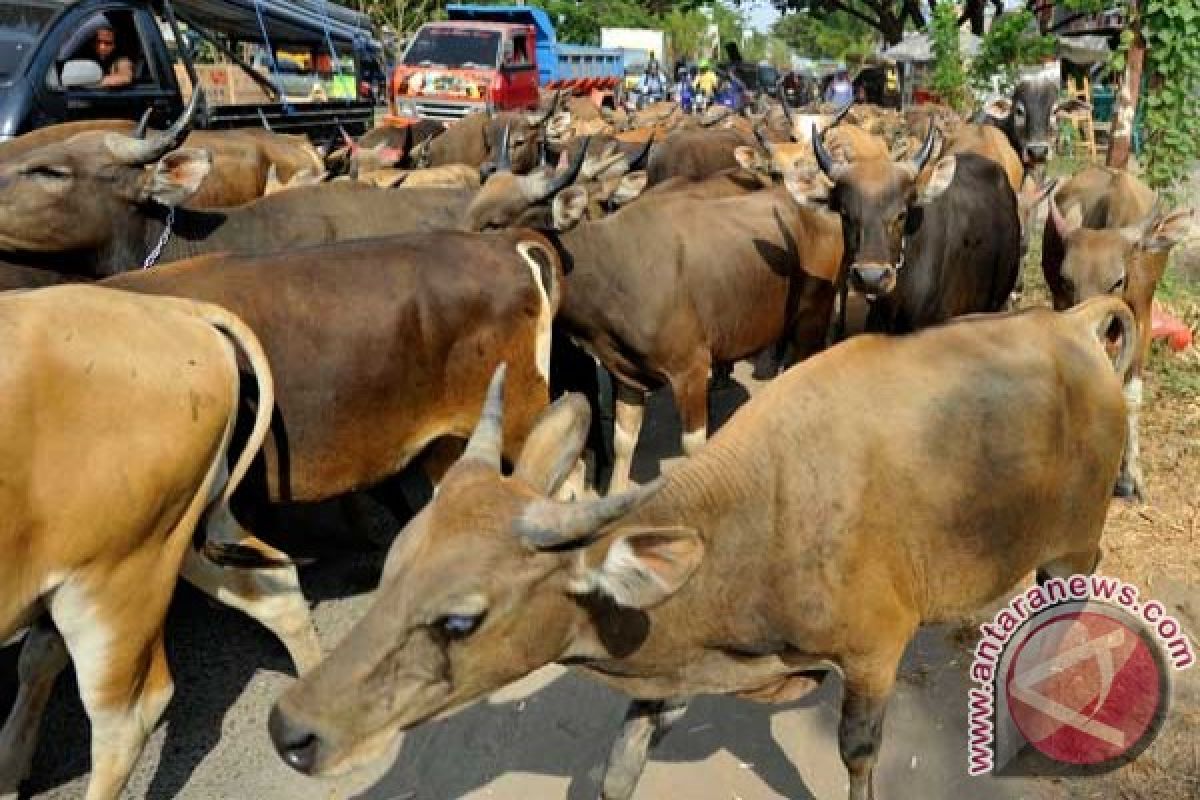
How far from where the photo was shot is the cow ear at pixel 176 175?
5324mm

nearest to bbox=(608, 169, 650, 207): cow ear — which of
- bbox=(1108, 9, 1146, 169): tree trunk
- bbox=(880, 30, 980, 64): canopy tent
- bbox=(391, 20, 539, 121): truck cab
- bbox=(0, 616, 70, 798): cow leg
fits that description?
bbox=(1108, 9, 1146, 169): tree trunk

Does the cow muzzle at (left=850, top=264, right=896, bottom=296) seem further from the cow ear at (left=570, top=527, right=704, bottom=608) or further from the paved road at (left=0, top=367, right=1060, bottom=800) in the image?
the cow ear at (left=570, top=527, right=704, bottom=608)

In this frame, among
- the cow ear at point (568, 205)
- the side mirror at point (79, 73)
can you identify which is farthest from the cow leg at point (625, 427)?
the side mirror at point (79, 73)

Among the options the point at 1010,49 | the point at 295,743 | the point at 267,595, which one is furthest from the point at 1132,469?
the point at 1010,49

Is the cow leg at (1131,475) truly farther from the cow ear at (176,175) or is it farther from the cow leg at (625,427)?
the cow ear at (176,175)

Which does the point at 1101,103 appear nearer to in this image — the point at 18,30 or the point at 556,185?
the point at 556,185

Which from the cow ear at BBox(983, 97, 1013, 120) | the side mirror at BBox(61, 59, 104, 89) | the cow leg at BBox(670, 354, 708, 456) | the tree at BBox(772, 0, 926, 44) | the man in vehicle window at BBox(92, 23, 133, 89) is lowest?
the cow leg at BBox(670, 354, 708, 456)

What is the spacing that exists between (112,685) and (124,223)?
2.90 metres

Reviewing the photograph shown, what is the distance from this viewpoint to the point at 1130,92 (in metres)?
8.75

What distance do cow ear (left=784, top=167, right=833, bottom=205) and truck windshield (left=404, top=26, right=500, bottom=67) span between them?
14095 mm

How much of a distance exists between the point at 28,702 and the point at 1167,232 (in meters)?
6.49

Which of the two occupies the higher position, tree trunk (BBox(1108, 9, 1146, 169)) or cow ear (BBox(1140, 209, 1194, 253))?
tree trunk (BBox(1108, 9, 1146, 169))

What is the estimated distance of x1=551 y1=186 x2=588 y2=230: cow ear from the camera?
600 cm

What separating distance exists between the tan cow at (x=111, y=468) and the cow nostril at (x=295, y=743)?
1011mm
